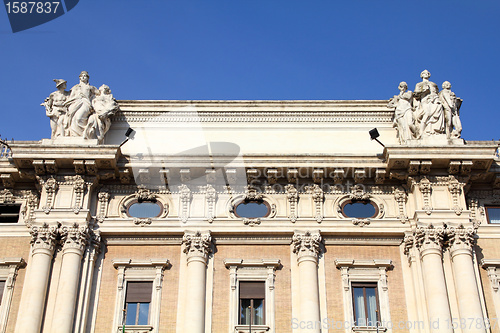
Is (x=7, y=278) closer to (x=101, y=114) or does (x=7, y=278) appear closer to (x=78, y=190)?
(x=78, y=190)

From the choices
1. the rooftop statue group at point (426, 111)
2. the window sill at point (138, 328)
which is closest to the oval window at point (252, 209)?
the window sill at point (138, 328)

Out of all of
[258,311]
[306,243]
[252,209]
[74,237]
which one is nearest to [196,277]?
[258,311]

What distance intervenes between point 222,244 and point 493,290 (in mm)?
8691

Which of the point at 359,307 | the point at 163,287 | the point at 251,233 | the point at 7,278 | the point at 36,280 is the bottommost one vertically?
the point at 359,307

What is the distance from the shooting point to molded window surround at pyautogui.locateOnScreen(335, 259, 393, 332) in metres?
26.1

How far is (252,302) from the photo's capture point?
1035 inches

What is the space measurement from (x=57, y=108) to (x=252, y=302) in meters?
9.66

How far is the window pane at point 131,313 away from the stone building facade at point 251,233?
46 millimetres

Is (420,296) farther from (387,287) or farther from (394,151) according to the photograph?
(394,151)

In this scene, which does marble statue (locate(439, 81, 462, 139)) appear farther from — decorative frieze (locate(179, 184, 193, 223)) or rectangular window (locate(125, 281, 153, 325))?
rectangular window (locate(125, 281, 153, 325))

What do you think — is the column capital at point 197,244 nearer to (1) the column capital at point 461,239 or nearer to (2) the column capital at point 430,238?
(2) the column capital at point 430,238

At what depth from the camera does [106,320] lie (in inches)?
1019

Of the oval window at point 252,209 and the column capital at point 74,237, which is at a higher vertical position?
the oval window at point 252,209

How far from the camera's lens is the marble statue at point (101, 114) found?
29.0m
